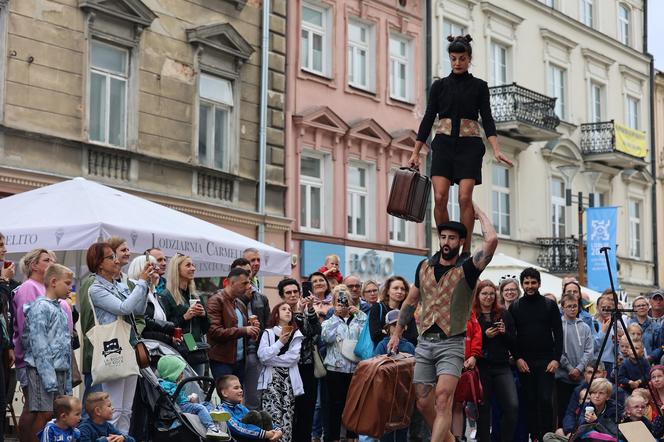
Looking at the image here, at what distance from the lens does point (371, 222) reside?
27.1 metres

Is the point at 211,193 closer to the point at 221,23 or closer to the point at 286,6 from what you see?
the point at 221,23

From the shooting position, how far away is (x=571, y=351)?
13.7 meters

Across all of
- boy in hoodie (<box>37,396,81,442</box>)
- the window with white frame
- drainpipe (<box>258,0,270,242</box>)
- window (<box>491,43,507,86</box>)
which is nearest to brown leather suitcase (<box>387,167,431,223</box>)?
boy in hoodie (<box>37,396,81,442</box>)

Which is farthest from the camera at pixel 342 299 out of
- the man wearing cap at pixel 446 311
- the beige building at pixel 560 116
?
the beige building at pixel 560 116

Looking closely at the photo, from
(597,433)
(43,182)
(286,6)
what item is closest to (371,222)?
(286,6)

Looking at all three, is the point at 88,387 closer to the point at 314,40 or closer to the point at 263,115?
the point at 263,115

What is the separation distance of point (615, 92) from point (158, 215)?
2777 centimetres

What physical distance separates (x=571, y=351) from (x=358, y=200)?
532 inches

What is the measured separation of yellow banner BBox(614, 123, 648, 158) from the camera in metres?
35.9

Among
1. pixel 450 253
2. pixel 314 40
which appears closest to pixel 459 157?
pixel 450 253

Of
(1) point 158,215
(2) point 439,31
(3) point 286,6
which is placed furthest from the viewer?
(2) point 439,31

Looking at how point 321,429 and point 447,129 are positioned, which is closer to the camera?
point 447,129

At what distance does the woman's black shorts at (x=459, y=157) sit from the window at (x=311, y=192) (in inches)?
578

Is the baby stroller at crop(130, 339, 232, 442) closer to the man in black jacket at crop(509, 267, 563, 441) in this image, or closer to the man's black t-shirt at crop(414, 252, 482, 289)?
the man's black t-shirt at crop(414, 252, 482, 289)
